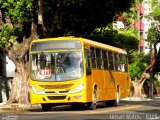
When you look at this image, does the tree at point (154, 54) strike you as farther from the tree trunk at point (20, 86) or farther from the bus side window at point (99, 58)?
the bus side window at point (99, 58)

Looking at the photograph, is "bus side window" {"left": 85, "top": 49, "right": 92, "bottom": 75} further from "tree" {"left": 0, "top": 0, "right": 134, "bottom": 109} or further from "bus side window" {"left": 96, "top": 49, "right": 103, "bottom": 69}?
"tree" {"left": 0, "top": 0, "right": 134, "bottom": 109}

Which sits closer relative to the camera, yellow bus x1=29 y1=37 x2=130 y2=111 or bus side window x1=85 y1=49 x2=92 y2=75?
yellow bus x1=29 y1=37 x2=130 y2=111

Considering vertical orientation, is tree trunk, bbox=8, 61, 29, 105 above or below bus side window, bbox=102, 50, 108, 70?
below

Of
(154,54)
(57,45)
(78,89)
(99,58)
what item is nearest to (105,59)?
(99,58)

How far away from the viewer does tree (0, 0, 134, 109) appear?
2891 cm

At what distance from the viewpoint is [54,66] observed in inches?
915

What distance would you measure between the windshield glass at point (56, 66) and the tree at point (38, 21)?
15.1 ft

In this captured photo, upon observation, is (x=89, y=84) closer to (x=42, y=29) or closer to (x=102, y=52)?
(x=102, y=52)

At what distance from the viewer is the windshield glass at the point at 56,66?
23.1 metres

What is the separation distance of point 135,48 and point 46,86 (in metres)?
30.7

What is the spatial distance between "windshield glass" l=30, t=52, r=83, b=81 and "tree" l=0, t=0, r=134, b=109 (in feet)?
15.1

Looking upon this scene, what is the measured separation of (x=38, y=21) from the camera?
28172mm

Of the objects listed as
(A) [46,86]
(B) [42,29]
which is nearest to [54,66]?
(A) [46,86]

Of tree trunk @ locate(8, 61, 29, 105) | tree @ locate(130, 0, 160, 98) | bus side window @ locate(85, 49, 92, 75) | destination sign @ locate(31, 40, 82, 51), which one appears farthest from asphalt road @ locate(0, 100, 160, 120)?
tree @ locate(130, 0, 160, 98)
